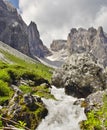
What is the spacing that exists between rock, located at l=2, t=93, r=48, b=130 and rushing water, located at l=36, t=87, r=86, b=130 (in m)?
1.23

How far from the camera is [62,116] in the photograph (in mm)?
59375

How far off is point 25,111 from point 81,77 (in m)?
31.0

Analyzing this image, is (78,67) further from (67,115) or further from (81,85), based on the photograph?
(67,115)

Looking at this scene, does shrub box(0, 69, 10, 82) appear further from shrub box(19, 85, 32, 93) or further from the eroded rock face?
the eroded rock face

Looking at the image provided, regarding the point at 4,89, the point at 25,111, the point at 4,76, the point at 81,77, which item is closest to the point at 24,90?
the point at 4,76

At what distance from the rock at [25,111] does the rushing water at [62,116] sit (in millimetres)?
1227

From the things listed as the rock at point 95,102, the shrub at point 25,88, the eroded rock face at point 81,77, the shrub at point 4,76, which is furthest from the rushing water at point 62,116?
the eroded rock face at point 81,77

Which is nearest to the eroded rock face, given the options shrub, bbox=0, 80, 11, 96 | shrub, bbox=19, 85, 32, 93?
shrub, bbox=19, 85, 32, 93

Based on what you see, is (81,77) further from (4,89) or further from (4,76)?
(4,89)

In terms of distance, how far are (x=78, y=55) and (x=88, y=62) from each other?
6.93 m

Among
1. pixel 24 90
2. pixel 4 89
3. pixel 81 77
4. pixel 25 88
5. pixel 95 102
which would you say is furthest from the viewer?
pixel 81 77

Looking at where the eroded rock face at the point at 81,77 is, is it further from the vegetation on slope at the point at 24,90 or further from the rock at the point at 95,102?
the rock at the point at 95,102

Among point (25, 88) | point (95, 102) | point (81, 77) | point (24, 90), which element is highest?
point (81, 77)

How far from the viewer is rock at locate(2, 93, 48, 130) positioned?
5396cm
